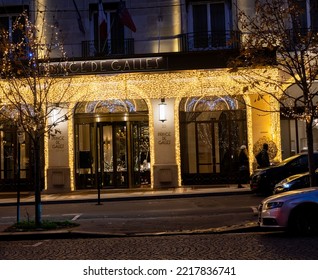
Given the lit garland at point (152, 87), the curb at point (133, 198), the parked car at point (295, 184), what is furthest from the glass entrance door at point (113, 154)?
the parked car at point (295, 184)

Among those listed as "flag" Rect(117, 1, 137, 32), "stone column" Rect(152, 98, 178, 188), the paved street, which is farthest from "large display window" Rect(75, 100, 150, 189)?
the paved street

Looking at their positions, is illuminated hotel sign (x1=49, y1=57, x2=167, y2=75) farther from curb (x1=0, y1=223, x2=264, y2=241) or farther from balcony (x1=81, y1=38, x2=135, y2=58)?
curb (x1=0, y1=223, x2=264, y2=241)

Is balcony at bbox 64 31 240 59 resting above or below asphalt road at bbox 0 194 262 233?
above

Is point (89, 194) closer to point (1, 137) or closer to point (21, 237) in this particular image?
point (1, 137)

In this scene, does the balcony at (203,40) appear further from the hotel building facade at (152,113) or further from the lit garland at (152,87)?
the lit garland at (152,87)

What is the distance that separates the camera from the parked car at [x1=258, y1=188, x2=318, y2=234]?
10.2m

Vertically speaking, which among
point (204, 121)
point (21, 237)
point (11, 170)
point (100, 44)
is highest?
point (100, 44)

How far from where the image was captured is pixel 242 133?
24016 mm

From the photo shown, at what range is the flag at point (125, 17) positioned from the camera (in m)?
21.8

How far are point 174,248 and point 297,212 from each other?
2.55 m

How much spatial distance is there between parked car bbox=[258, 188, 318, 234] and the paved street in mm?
256

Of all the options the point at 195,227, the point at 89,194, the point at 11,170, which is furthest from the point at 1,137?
the point at 195,227

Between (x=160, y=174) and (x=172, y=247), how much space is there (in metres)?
14.1

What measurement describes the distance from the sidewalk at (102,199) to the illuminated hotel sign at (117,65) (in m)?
4.88
